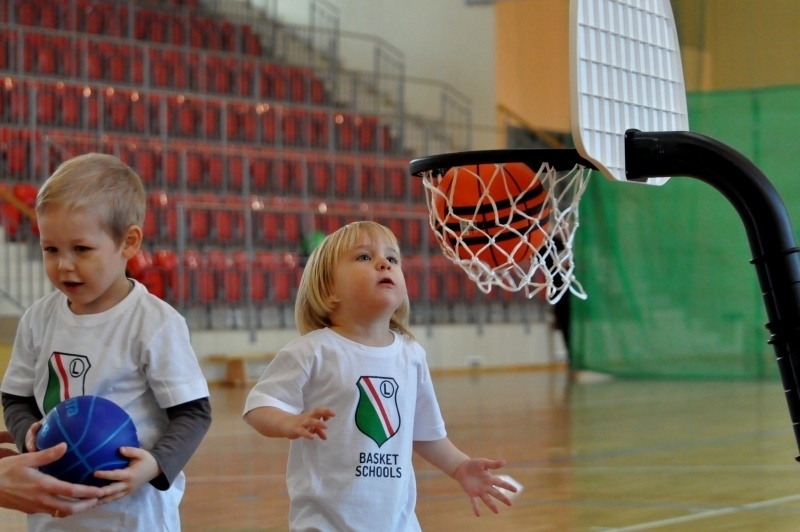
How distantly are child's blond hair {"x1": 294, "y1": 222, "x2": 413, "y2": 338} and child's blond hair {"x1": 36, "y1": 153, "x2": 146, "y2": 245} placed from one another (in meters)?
0.46

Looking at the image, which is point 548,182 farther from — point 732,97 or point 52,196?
point 732,97

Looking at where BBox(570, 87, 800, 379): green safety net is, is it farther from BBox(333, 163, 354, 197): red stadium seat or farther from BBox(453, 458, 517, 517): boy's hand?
BBox(453, 458, 517, 517): boy's hand

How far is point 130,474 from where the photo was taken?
1925 millimetres

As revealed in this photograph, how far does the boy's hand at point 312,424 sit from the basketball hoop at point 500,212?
45 centimetres

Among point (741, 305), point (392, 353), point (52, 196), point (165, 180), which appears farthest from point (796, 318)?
point (165, 180)

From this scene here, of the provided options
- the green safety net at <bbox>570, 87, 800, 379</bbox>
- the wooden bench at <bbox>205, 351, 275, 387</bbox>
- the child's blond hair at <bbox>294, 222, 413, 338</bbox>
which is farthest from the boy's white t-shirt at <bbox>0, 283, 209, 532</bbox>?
the wooden bench at <bbox>205, 351, 275, 387</bbox>

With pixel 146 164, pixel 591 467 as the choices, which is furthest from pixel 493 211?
pixel 146 164

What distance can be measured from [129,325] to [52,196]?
0.26 meters

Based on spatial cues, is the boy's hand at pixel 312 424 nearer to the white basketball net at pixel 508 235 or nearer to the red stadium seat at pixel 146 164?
the white basketball net at pixel 508 235

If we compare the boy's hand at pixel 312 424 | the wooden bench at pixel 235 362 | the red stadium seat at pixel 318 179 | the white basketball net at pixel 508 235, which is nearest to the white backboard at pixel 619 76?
the white basketball net at pixel 508 235

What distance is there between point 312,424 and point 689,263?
900 centimetres

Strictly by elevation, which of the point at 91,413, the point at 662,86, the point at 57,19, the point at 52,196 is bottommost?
the point at 91,413

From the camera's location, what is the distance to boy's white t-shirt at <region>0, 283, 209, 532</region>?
2.05 metres

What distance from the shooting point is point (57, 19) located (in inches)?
516
